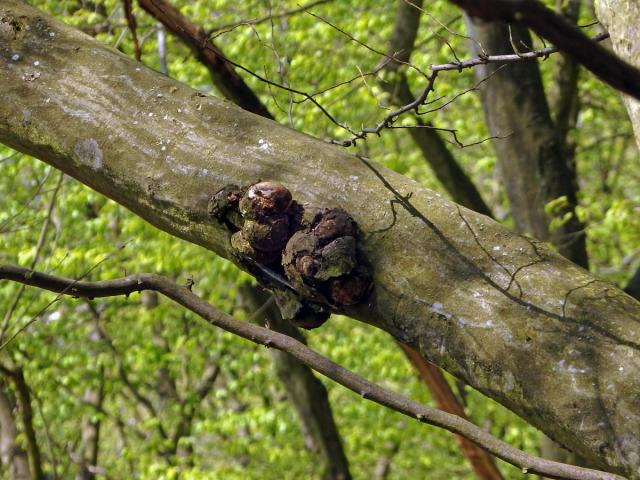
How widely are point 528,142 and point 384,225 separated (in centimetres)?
373

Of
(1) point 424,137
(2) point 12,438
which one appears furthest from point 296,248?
(2) point 12,438

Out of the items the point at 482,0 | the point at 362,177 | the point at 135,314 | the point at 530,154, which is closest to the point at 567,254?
the point at 530,154

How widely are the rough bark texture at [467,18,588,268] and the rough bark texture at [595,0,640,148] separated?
3182 mm

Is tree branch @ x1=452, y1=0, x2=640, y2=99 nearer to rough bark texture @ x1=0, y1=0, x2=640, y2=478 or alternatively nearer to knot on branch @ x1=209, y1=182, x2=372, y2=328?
rough bark texture @ x1=0, y1=0, x2=640, y2=478

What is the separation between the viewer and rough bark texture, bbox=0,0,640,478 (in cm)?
149

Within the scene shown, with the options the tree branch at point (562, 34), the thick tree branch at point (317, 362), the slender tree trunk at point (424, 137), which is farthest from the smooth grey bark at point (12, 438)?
the tree branch at point (562, 34)

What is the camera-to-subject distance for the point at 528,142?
5238mm

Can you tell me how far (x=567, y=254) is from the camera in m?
5.42

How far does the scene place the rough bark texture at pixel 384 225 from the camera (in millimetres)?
1493

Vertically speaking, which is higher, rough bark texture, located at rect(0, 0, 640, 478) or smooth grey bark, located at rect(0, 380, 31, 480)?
smooth grey bark, located at rect(0, 380, 31, 480)

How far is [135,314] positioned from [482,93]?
19.0ft

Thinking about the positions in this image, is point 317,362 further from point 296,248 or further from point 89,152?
point 89,152

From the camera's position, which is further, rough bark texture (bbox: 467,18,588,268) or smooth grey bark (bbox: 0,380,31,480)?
smooth grey bark (bbox: 0,380,31,480)

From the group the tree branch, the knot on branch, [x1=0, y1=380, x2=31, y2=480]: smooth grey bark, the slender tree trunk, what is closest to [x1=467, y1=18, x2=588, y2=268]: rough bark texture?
the slender tree trunk
